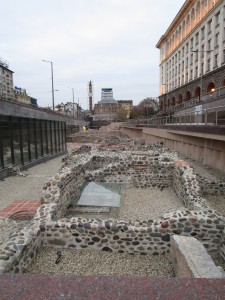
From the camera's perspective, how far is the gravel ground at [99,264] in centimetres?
537

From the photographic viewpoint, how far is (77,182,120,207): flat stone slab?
9.49 metres

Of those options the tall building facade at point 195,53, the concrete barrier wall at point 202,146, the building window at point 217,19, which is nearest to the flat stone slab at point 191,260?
the concrete barrier wall at point 202,146

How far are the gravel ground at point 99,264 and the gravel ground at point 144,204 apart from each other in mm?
2067

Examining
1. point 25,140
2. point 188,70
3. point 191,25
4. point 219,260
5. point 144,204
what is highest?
point 191,25

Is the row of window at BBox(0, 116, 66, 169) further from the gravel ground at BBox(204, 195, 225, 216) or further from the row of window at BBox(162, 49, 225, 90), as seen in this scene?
the row of window at BBox(162, 49, 225, 90)

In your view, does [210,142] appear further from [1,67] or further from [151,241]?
[1,67]

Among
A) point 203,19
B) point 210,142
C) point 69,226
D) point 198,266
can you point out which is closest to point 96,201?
point 69,226

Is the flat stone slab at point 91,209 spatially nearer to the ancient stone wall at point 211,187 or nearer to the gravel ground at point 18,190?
the gravel ground at point 18,190

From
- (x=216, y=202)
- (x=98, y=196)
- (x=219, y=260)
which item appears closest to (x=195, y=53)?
(x=216, y=202)

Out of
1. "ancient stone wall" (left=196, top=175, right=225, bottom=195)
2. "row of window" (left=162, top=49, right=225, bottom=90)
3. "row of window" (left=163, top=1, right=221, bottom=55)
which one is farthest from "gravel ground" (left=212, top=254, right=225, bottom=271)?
"row of window" (left=163, top=1, right=221, bottom=55)

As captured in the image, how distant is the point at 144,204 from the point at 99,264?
4509mm

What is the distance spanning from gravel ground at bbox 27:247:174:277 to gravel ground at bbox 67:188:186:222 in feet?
6.78

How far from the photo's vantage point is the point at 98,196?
10.1 metres

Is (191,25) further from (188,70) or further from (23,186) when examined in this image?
(23,186)
